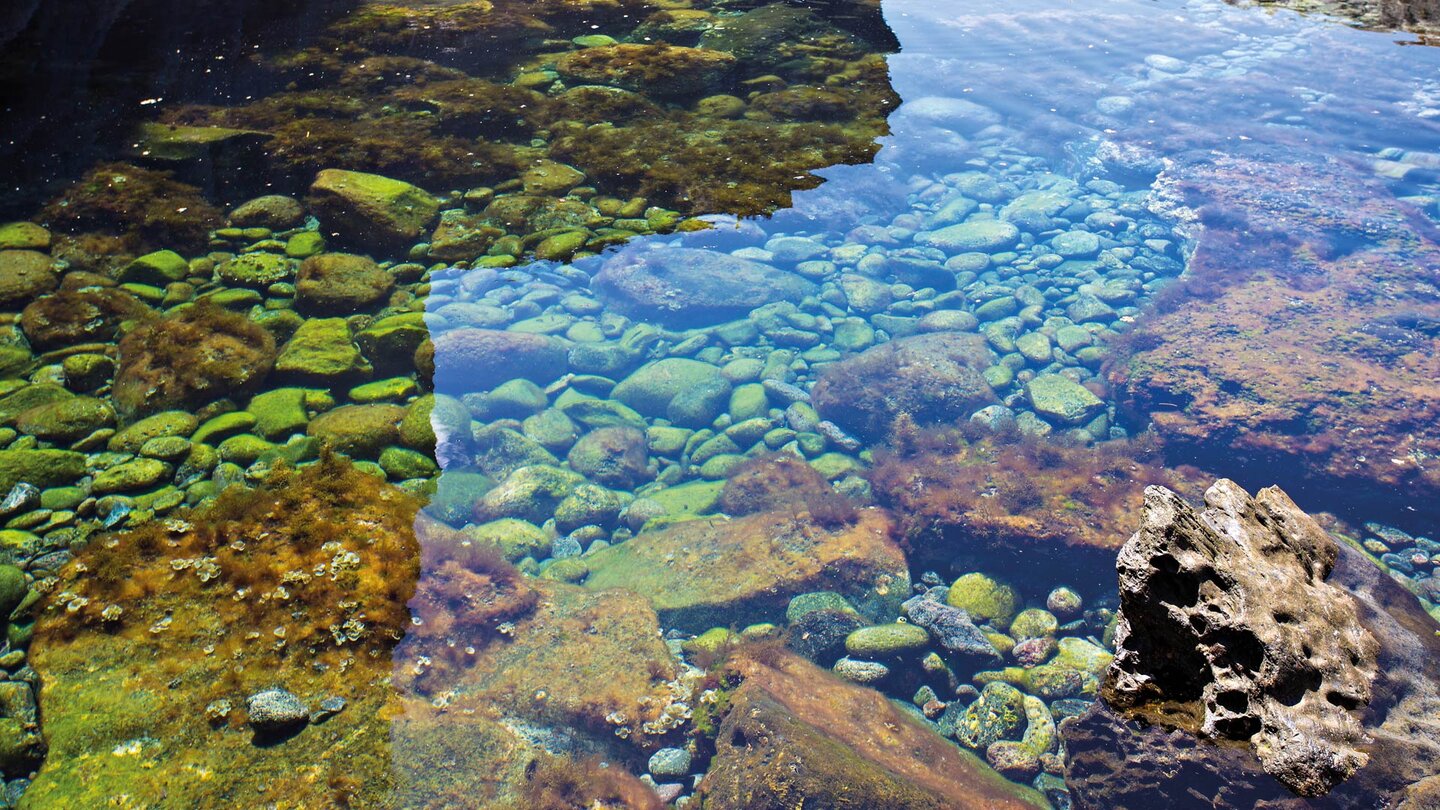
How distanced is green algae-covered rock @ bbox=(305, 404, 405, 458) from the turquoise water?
0.07 metres

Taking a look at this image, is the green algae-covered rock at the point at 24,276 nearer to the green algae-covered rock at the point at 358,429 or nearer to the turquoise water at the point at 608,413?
the turquoise water at the point at 608,413

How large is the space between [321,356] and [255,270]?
123 cm

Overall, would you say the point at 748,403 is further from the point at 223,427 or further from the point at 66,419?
the point at 66,419

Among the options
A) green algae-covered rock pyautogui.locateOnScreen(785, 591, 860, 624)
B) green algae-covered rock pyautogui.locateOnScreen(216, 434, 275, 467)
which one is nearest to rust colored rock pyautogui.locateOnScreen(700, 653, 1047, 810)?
green algae-covered rock pyautogui.locateOnScreen(785, 591, 860, 624)

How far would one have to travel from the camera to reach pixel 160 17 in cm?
967

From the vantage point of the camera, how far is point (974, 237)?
1603cm

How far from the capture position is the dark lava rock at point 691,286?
46.3 feet

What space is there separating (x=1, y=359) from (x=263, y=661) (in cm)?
322

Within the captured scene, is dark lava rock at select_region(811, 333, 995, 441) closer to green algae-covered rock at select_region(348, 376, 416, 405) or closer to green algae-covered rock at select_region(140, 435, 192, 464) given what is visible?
green algae-covered rock at select_region(348, 376, 416, 405)

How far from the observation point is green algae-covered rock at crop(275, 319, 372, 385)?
4.98 metres

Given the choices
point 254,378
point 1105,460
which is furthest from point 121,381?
point 1105,460

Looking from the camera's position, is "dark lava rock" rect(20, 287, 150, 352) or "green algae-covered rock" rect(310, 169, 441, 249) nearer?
"dark lava rock" rect(20, 287, 150, 352)

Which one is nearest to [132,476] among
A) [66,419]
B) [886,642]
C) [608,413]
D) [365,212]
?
[66,419]

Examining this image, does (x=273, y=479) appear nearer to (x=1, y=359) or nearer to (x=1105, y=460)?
(x=1, y=359)
